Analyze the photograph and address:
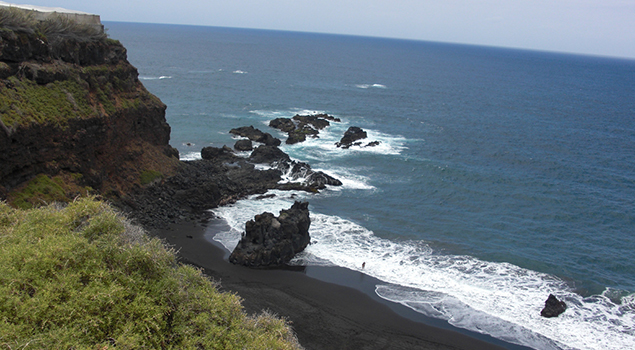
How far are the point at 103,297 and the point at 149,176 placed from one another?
110 ft

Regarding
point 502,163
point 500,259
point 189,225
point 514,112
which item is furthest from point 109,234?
point 514,112

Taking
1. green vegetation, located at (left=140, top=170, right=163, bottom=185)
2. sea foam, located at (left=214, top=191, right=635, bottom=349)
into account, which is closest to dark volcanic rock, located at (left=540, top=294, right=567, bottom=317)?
sea foam, located at (left=214, top=191, right=635, bottom=349)

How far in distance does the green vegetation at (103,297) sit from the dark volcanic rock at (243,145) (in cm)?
4762

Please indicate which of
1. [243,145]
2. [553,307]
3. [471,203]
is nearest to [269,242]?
[553,307]

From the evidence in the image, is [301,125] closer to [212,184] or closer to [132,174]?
[212,184]

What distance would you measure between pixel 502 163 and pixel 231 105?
6037cm

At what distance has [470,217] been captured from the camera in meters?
48.5

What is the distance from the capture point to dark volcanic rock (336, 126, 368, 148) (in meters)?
73.7

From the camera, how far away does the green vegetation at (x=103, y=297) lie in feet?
46.0

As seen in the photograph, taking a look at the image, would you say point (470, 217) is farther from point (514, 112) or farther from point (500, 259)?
point (514, 112)

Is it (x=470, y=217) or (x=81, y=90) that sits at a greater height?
(x=81, y=90)

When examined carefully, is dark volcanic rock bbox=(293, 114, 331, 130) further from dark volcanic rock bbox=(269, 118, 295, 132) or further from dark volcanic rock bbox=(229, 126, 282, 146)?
dark volcanic rock bbox=(229, 126, 282, 146)

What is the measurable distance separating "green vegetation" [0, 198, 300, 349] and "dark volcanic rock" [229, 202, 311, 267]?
1619cm

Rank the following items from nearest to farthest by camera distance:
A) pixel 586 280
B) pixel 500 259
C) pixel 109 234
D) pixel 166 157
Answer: pixel 109 234, pixel 586 280, pixel 500 259, pixel 166 157
